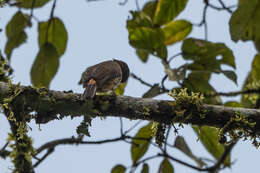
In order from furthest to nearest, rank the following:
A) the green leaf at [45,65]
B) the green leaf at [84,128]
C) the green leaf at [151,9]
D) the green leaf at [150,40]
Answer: the green leaf at [151,9] → the green leaf at [45,65] → the green leaf at [150,40] → the green leaf at [84,128]

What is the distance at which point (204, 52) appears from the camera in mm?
3539

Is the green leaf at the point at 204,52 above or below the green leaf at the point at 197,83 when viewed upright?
above

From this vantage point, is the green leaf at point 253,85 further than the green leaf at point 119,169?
Yes

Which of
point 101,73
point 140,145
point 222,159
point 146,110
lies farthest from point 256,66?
point 146,110

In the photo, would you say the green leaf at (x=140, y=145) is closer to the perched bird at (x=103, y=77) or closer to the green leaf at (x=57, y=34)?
the perched bird at (x=103, y=77)

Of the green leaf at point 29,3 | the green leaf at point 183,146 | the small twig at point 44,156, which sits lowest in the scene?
the green leaf at point 183,146

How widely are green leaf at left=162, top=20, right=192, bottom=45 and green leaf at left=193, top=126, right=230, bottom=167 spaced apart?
1.33 metres

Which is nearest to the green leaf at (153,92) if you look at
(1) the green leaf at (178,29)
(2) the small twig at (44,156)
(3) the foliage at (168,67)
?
(3) the foliage at (168,67)

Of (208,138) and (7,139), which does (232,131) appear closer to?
(208,138)

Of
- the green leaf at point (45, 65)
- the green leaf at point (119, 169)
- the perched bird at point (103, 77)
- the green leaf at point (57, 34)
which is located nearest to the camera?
the green leaf at point (119, 169)

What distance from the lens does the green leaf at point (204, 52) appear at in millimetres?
3508

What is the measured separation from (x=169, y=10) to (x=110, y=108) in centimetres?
161

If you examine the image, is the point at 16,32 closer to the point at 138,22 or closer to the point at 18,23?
the point at 18,23

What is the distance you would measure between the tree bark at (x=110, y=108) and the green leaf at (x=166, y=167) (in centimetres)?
41
